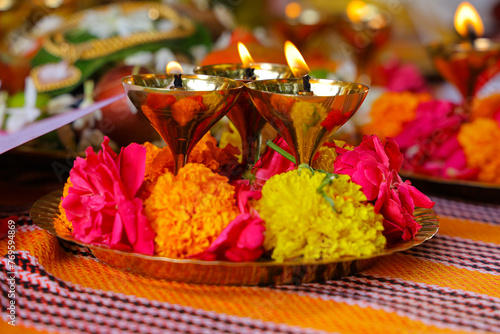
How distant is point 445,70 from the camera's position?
791 mm

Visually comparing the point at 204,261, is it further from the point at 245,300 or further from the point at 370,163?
the point at 370,163

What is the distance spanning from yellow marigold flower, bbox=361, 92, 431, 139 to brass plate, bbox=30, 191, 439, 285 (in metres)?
0.39

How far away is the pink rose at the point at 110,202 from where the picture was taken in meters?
0.40

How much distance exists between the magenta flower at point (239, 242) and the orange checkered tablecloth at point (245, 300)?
0.04 meters

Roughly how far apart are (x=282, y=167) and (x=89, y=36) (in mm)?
637

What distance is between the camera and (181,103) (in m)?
0.42

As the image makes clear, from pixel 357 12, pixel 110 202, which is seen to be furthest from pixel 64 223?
pixel 357 12

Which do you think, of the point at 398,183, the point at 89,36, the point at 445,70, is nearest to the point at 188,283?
the point at 398,183

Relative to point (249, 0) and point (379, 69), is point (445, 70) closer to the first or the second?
point (379, 69)

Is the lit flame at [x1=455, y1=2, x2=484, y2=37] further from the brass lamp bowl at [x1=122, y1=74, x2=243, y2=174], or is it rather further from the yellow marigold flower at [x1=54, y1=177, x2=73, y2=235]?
the yellow marigold flower at [x1=54, y1=177, x2=73, y2=235]

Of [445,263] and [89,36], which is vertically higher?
[89,36]

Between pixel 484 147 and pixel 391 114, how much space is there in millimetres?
192

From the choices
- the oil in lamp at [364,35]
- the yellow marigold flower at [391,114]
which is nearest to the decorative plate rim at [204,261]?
the yellow marigold flower at [391,114]

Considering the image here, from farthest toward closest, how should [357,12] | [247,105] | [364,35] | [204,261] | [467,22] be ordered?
1. [357,12]
2. [364,35]
3. [467,22]
4. [247,105]
5. [204,261]
